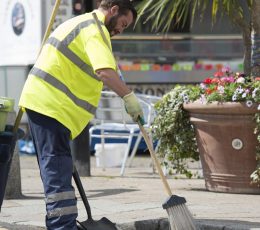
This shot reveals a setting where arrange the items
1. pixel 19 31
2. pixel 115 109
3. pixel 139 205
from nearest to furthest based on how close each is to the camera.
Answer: pixel 139 205 → pixel 115 109 → pixel 19 31

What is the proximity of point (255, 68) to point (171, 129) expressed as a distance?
1042 mm

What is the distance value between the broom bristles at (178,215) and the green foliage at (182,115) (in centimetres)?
196

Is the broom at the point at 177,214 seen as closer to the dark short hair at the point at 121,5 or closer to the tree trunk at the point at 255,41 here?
the dark short hair at the point at 121,5

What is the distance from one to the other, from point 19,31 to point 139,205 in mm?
7687

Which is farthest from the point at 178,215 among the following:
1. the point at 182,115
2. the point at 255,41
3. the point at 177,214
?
the point at 255,41

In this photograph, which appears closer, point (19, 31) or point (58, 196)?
point (58, 196)

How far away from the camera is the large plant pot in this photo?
271 inches

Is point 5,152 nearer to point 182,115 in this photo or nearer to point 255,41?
point 182,115

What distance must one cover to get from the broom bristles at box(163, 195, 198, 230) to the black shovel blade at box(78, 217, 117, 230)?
44cm

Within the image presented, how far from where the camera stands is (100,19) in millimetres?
5082

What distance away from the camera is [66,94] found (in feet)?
16.4

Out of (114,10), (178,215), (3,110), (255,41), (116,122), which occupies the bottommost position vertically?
(116,122)

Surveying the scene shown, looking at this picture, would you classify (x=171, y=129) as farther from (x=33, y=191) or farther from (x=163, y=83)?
(x=163, y=83)

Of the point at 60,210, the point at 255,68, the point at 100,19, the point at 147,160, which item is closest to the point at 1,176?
the point at 60,210
